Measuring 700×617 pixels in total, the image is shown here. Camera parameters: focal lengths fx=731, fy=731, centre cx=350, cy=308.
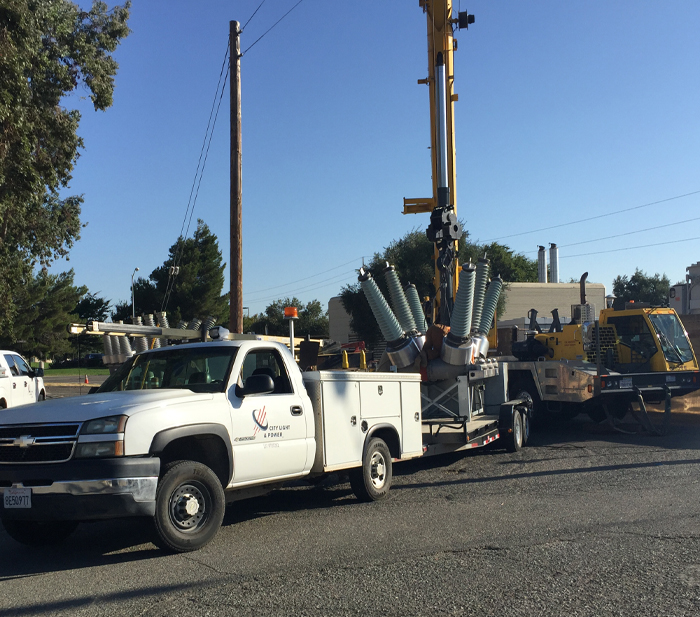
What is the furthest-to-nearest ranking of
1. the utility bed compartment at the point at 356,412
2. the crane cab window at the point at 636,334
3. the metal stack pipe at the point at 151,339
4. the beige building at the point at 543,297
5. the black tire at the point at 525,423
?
the beige building at the point at 543,297
the crane cab window at the point at 636,334
the black tire at the point at 525,423
the metal stack pipe at the point at 151,339
the utility bed compartment at the point at 356,412

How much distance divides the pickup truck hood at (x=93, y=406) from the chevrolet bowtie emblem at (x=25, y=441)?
0.43 ft

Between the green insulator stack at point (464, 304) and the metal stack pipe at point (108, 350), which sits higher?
the green insulator stack at point (464, 304)

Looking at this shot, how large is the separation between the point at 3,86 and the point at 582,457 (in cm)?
1380

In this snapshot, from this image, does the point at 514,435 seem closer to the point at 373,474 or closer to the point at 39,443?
the point at 373,474

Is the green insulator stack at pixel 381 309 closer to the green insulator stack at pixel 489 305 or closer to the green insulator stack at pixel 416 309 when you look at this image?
the green insulator stack at pixel 416 309

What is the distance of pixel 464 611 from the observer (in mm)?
4793

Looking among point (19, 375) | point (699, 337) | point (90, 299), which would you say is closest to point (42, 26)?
point (19, 375)

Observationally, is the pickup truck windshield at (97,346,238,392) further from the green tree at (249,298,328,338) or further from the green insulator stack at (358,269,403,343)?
the green tree at (249,298,328,338)

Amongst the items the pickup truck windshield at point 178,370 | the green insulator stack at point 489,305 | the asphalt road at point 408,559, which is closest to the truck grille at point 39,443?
the asphalt road at point 408,559

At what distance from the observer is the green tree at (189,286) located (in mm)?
59031

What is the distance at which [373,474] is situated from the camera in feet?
29.3

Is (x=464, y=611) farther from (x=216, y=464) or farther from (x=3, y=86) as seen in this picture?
(x=3, y=86)

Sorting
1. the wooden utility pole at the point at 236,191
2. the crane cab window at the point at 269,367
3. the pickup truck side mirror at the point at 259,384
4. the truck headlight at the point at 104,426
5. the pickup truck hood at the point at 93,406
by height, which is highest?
the wooden utility pole at the point at 236,191

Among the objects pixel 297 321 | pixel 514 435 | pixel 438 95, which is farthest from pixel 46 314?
pixel 514 435
